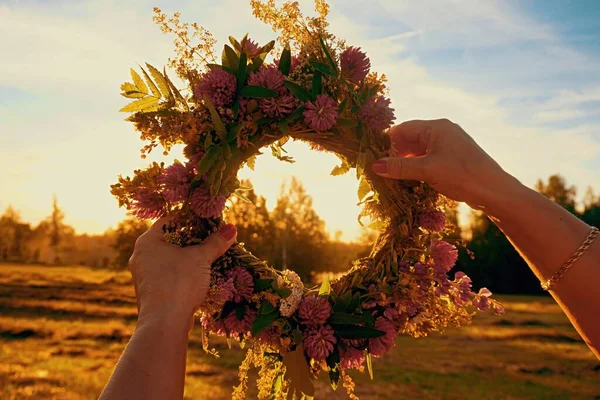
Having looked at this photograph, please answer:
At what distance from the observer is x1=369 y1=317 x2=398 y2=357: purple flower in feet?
10.6

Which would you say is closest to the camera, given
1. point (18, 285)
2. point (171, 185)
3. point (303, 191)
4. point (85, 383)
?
point (171, 185)

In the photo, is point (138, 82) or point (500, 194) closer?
point (500, 194)

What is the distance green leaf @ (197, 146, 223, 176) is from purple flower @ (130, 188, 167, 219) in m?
0.27

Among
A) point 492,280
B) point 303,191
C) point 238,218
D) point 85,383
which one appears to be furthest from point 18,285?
point 492,280

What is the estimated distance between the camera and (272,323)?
3.11 metres

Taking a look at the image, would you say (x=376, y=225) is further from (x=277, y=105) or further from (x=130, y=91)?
(x=130, y=91)

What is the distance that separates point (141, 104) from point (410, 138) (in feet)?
5.00

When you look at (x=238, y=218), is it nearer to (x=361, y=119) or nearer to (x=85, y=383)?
(x=361, y=119)

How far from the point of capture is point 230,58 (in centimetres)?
315

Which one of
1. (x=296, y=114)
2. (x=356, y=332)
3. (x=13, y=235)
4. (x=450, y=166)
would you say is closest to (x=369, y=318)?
(x=356, y=332)

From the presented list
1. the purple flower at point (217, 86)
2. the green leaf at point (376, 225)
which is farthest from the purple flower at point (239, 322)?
the purple flower at point (217, 86)

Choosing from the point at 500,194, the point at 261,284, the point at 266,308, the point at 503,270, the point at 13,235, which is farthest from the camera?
the point at 13,235

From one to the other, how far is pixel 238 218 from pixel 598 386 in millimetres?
11617

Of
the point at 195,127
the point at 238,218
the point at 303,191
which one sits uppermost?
the point at 303,191
